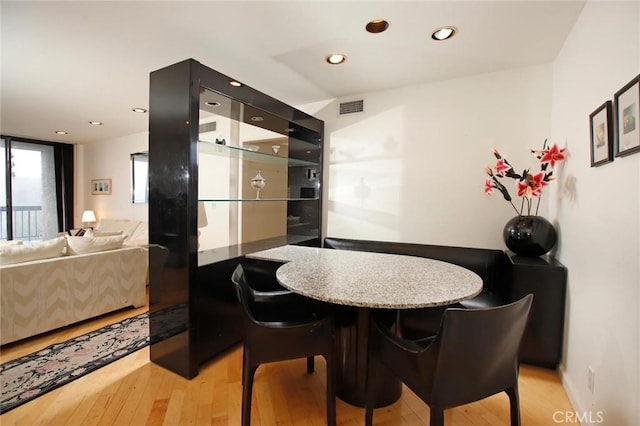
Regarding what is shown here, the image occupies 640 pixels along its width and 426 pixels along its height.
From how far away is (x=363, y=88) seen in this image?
3193 mm

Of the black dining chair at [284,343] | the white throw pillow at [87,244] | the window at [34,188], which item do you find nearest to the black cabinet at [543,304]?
the black dining chair at [284,343]

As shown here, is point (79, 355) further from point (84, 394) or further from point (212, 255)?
point (212, 255)

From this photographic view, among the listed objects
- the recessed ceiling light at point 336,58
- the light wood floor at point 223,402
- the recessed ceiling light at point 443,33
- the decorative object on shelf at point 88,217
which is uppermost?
the recessed ceiling light at point 336,58

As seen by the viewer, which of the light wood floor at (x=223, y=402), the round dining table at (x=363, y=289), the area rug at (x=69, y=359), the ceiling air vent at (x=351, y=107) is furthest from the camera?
the ceiling air vent at (x=351, y=107)

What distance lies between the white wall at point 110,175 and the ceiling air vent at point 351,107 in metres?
3.90

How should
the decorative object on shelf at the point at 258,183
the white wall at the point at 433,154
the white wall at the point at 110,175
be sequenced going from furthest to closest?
the white wall at the point at 110,175 → the decorative object on shelf at the point at 258,183 → the white wall at the point at 433,154

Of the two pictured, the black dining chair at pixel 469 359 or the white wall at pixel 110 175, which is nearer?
the black dining chair at pixel 469 359

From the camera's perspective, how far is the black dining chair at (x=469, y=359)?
3.64 ft

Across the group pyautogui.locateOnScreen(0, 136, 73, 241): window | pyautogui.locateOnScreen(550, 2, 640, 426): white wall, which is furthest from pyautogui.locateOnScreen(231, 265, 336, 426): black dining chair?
pyautogui.locateOnScreen(0, 136, 73, 241): window

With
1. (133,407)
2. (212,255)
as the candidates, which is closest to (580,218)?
(212,255)

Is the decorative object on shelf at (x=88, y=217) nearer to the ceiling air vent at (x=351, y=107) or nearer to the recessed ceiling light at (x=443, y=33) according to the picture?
the ceiling air vent at (x=351, y=107)

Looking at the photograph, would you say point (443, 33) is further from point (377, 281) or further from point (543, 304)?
point (543, 304)

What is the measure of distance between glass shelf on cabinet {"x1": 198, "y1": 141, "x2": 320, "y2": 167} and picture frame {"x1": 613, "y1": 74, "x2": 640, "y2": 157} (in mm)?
2329

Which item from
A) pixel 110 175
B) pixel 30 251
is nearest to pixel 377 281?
pixel 30 251
